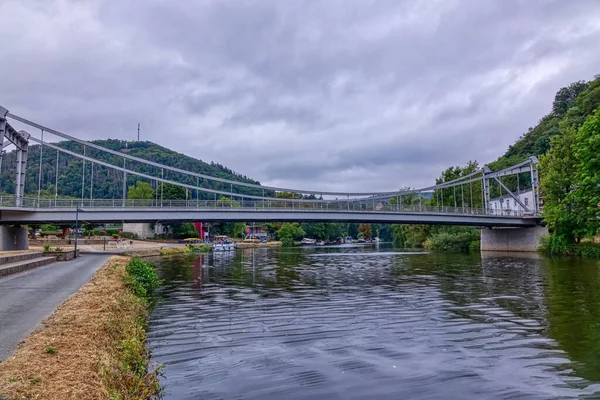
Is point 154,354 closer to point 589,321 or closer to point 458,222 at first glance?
point 589,321

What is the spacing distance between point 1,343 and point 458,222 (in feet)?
167

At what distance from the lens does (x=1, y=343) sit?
25.6ft

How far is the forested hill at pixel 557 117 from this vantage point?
71688mm

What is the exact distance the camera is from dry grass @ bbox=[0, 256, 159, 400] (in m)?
5.75

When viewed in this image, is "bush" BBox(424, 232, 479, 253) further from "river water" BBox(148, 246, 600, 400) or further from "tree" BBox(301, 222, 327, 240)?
"tree" BBox(301, 222, 327, 240)

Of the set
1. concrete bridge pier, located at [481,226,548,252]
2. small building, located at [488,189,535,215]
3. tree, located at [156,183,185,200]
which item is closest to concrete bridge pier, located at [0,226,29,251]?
tree, located at [156,183,185,200]

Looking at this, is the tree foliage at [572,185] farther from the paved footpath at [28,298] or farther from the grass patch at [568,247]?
the paved footpath at [28,298]

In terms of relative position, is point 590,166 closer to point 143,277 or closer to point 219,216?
point 219,216

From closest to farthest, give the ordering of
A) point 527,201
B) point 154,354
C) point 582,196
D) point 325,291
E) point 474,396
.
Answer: point 474,396
point 154,354
point 325,291
point 582,196
point 527,201

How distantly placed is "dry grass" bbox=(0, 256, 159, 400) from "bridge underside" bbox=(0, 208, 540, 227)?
99.4 feet

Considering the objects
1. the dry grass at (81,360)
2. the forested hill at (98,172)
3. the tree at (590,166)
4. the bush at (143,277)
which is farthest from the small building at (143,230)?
the dry grass at (81,360)

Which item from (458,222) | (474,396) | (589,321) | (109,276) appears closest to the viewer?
(474,396)

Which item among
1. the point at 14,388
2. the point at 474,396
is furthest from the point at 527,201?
the point at 14,388

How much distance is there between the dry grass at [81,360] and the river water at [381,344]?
2.34ft
